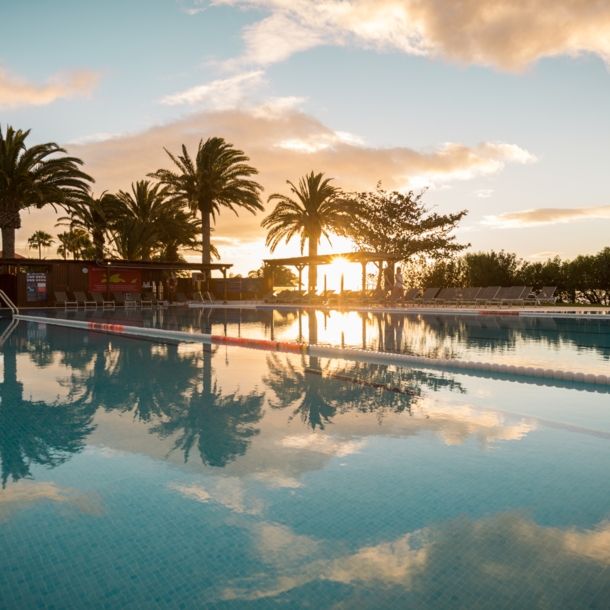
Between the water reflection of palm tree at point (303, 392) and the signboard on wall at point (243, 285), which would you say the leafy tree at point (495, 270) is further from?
the water reflection of palm tree at point (303, 392)

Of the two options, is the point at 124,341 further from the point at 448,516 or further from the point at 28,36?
the point at 28,36

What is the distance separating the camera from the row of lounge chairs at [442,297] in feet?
83.3

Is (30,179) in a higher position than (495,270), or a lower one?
higher

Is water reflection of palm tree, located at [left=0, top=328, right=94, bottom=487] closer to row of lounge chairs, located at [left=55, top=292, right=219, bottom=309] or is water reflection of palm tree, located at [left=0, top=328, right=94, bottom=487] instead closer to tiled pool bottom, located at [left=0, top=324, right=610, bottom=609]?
tiled pool bottom, located at [left=0, top=324, right=610, bottom=609]

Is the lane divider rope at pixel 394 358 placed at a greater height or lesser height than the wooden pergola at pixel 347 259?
lesser

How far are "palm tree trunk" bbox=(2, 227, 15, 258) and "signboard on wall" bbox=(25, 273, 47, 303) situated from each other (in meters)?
1.53

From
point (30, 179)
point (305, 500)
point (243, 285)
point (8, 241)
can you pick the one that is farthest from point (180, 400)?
point (243, 285)

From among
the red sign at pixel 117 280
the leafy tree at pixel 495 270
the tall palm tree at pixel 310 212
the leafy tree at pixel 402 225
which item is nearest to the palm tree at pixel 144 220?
the red sign at pixel 117 280

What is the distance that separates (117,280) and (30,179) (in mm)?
7993

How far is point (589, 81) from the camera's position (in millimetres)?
21250

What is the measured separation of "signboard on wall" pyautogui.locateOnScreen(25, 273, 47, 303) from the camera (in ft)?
95.1

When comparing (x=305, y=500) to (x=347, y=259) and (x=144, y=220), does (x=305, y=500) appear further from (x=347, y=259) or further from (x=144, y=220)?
(x=144, y=220)

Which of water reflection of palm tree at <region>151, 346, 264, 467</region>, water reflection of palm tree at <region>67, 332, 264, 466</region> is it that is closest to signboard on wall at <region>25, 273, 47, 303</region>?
water reflection of palm tree at <region>67, 332, 264, 466</region>

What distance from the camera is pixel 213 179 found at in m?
33.0
